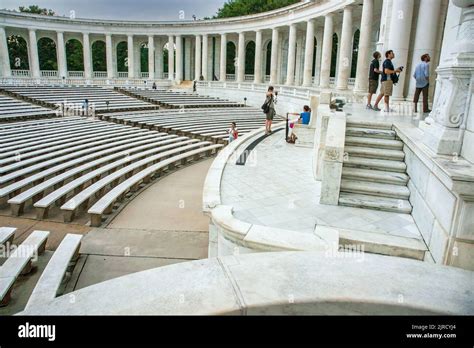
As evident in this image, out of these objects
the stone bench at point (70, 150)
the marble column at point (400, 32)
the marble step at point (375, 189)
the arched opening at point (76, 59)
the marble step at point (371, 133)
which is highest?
the arched opening at point (76, 59)

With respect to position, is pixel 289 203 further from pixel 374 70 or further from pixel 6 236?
pixel 374 70

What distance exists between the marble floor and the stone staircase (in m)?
0.35

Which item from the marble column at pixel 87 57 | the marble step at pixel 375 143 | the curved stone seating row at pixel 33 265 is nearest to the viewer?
the curved stone seating row at pixel 33 265

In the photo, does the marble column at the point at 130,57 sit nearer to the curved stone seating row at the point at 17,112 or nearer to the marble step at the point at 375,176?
the curved stone seating row at the point at 17,112

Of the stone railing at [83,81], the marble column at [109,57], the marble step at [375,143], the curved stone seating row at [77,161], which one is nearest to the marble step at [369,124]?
the marble step at [375,143]

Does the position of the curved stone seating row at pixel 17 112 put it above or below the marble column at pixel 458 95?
below

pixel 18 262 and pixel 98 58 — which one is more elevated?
pixel 98 58

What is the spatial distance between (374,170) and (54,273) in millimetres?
7907

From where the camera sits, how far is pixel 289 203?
859cm

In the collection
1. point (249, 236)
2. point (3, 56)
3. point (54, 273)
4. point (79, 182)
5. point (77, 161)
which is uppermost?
point (3, 56)

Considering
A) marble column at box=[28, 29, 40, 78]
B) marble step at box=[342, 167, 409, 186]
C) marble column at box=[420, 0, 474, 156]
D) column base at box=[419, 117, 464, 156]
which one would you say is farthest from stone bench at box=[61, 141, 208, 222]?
marble column at box=[28, 29, 40, 78]

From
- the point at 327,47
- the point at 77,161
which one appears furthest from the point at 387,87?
the point at 327,47

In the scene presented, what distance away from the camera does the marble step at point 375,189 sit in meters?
8.46
